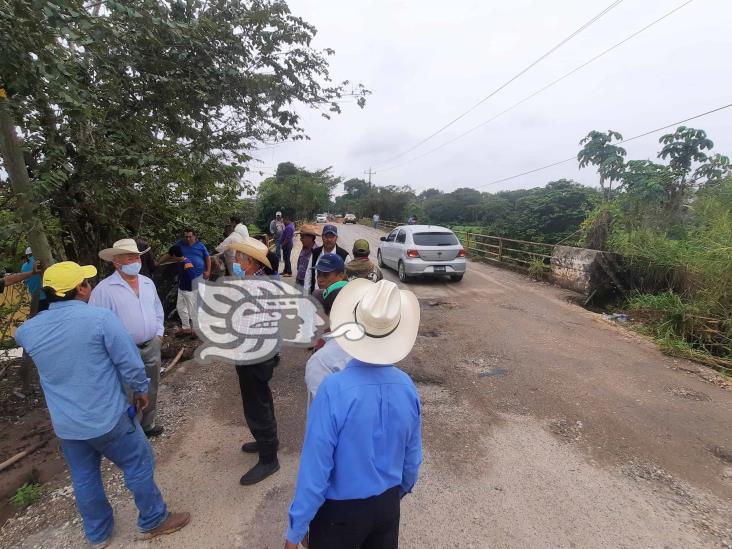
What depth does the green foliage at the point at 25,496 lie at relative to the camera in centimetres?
244

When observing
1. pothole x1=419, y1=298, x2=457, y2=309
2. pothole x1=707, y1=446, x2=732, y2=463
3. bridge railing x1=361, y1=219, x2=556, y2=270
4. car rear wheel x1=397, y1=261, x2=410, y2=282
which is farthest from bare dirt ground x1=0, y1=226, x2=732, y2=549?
bridge railing x1=361, y1=219, x2=556, y2=270

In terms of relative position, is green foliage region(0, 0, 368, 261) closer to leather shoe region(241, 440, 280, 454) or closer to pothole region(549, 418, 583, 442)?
leather shoe region(241, 440, 280, 454)

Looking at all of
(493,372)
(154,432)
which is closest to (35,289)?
(154,432)

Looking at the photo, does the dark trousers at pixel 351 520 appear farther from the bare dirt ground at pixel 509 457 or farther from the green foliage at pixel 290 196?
the green foliage at pixel 290 196

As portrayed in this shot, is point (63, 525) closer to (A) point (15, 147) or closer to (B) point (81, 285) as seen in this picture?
(B) point (81, 285)

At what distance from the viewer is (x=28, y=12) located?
2312 millimetres

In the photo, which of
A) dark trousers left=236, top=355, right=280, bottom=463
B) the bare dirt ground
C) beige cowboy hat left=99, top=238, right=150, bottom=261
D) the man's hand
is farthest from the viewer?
beige cowboy hat left=99, top=238, right=150, bottom=261

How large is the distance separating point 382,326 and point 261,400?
5.54 ft

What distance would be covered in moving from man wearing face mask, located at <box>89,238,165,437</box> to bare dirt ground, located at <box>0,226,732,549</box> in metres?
0.86

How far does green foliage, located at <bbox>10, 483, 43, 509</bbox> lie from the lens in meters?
2.44

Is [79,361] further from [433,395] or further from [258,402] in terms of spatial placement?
[433,395]

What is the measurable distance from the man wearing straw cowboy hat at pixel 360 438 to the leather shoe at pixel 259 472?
1400 millimetres

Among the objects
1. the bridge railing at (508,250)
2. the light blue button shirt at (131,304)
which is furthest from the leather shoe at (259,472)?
the bridge railing at (508,250)

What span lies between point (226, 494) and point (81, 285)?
1.64 meters
